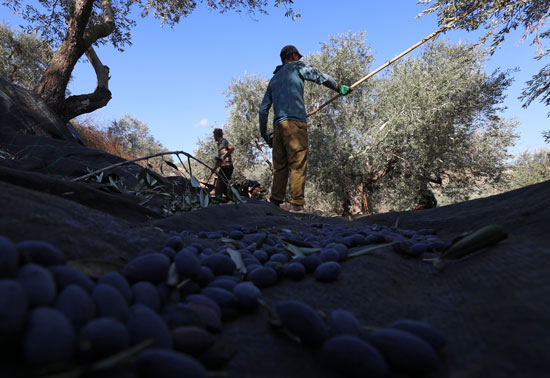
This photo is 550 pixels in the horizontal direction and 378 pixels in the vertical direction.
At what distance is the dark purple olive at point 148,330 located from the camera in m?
0.57

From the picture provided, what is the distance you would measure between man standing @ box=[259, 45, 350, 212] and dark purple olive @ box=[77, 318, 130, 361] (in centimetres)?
478

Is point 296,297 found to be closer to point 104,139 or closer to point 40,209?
point 40,209

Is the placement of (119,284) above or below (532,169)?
below

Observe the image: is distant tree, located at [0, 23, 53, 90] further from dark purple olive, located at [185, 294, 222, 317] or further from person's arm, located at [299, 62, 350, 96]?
dark purple olive, located at [185, 294, 222, 317]

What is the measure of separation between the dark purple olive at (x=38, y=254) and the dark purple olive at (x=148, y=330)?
0.27 meters

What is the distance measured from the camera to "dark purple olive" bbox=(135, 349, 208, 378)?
1.60ft

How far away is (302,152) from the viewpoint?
5.47 meters

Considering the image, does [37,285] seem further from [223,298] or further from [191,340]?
[223,298]

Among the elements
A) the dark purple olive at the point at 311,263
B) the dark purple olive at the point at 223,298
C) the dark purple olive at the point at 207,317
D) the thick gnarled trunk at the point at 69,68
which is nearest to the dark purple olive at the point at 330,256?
the dark purple olive at the point at 311,263

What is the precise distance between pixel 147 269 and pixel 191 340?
0.30 m

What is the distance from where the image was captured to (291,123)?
214 inches

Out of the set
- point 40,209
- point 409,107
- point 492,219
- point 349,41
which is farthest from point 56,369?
point 349,41

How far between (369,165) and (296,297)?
11.1 m

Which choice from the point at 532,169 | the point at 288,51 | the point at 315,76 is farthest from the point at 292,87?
the point at 532,169
